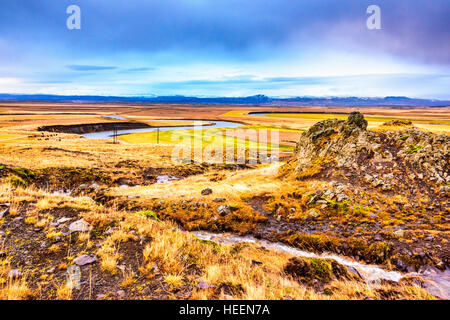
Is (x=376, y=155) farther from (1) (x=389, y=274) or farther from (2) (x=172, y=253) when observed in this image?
(2) (x=172, y=253)

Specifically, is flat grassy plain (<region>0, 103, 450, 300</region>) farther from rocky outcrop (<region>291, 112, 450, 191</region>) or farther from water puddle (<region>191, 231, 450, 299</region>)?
rocky outcrop (<region>291, 112, 450, 191</region>)

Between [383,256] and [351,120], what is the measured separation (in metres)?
16.7

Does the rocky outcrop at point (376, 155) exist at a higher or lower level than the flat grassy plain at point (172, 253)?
higher

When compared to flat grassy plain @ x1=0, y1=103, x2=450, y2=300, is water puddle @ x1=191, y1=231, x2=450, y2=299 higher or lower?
lower

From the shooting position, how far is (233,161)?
51688 mm

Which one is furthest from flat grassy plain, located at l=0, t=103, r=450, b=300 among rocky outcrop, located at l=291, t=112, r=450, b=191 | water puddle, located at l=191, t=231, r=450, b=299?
rocky outcrop, located at l=291, t=112, r=450, b=191

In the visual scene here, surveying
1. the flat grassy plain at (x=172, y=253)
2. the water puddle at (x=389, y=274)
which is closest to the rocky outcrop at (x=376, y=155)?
the flat grassy plain at (x=172, y=253)

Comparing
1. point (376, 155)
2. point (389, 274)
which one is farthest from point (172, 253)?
point (376, 155)

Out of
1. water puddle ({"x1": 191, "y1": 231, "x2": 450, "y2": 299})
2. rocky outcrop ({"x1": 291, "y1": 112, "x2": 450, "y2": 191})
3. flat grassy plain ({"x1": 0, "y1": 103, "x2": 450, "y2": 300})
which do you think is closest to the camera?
flat grassy plain ({"x1": 0, "y1": 103, "x2": 450, "y2": 300})

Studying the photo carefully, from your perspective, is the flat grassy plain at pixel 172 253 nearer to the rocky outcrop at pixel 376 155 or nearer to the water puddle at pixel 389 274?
the water puddle at pixel 389 274

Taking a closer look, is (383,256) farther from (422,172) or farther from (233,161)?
(233,161)

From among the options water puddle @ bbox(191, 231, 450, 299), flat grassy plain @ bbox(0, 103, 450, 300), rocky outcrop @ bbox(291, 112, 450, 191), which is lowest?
water puddle @ bbox(191, 231, 450, 299)
